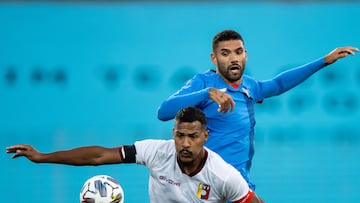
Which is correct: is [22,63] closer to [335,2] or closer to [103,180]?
[335,2]

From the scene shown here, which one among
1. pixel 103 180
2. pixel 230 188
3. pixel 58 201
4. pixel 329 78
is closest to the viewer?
pixel 230 188

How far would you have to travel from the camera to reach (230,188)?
6367 millimetres

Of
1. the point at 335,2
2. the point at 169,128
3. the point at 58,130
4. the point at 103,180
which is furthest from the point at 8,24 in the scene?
the point at 103,180

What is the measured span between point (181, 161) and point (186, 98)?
41 cm

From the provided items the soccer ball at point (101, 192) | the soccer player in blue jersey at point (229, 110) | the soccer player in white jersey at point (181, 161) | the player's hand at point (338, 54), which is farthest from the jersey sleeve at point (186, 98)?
the player's hand at point (338, 54)

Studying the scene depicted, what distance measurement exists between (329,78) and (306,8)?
110 centimetres

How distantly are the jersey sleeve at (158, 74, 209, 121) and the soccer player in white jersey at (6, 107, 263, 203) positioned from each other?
0.11 metres

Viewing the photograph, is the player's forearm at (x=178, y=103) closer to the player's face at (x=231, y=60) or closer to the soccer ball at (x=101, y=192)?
the player's face at (x=231, y=60)

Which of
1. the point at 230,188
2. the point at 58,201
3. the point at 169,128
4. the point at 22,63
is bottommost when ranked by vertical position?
the point at 230,188

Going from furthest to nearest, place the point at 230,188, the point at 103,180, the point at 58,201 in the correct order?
the point at 58,201 → the point at 103,180 → the point at 230,188

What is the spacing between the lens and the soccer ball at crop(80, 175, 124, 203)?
6.74 meters

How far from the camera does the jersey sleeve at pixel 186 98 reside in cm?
635

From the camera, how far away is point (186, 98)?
6438mm

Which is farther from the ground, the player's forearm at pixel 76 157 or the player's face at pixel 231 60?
the player's face at pixel 231 60
